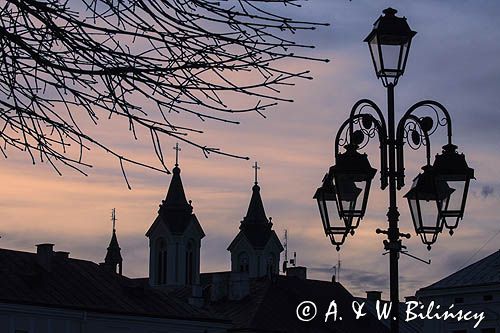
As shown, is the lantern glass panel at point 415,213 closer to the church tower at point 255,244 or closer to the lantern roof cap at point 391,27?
the lantern roof cap at point 391,27

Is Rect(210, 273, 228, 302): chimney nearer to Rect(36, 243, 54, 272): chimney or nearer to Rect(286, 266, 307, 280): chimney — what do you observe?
Rect(286, 266, 307, 280): chimney

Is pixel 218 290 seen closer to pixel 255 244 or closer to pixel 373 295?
pixel 373 295

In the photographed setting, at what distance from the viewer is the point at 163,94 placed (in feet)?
26.7

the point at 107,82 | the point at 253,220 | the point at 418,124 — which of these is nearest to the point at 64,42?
the point at 107,82

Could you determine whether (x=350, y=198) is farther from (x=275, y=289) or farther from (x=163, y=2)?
(x=275, y=289)

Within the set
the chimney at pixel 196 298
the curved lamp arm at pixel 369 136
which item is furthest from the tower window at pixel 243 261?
the curved lamp arm at pixel 369 136

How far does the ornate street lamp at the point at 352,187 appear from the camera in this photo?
1168cm

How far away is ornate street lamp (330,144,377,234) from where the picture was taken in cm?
1168

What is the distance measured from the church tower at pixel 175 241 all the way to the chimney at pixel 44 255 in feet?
133

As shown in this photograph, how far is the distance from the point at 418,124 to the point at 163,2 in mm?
5034

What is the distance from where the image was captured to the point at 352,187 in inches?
462

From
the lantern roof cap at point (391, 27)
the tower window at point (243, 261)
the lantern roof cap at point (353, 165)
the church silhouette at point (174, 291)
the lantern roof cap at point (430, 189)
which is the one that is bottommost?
the lantern roof cap at point (430, 189)

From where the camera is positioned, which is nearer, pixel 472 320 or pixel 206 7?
pixel 206 7

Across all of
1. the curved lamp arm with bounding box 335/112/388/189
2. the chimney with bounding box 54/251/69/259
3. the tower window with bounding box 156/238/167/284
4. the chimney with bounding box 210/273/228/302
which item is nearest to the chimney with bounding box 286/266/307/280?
the chimney with bounding box 210/273/228/302
